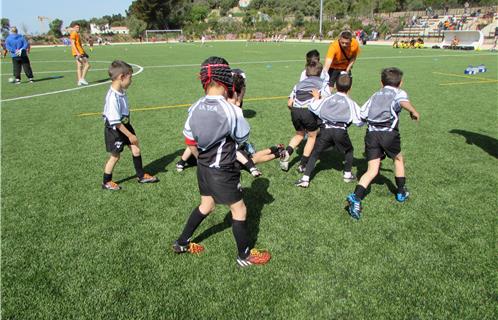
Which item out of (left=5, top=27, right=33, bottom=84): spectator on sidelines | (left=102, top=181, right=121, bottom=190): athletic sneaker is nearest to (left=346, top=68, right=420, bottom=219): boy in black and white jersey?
(left=102, top=181, right=121, bottom=190): athletic sneaker

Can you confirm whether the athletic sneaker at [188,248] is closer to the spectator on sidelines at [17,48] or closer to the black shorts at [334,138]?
the black shorts at [334,138]

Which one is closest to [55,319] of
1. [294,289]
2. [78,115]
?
[294,289]

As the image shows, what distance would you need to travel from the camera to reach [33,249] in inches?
142

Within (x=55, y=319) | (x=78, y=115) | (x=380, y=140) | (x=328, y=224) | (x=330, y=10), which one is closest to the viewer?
(x=55, y=319)

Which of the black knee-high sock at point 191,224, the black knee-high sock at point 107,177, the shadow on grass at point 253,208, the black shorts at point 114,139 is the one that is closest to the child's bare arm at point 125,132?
the black shorts at point 114,139

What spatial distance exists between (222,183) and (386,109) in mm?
2389

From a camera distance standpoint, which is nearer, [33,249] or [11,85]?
[33,249]

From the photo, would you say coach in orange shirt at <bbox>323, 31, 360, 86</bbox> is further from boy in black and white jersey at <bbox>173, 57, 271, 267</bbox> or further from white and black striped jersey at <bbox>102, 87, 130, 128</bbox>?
boy in black and white jersey at <bbox>173, 57, 271, 267</bbox>

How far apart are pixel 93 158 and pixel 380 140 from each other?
482 centimetres

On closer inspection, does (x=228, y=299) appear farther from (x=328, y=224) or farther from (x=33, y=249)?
(x=33, y=249)

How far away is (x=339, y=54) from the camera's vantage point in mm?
6730

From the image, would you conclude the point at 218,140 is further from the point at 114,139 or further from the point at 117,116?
the point at 114,139

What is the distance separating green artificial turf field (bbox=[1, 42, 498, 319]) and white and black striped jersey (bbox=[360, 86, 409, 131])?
103 cm

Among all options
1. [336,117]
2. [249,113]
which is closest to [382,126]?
[336,117]
